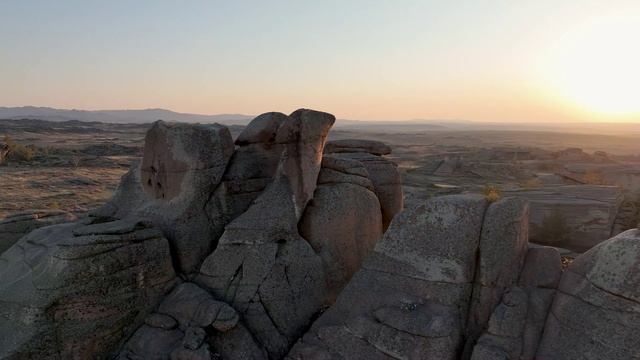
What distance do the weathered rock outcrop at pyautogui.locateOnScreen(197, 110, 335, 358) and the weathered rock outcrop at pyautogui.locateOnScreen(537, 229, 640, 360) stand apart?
412 cm

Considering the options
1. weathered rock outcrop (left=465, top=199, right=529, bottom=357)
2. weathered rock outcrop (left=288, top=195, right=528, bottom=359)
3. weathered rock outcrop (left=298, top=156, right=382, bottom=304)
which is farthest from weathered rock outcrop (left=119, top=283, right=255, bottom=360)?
weathered rock outcrop (left=465, top=199, right=529, bottom=357)

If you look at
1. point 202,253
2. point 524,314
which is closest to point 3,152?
point 202,253

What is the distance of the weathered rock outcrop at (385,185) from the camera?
1204 cm

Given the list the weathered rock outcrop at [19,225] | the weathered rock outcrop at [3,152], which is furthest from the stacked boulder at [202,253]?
the weathered rock outcrop at [3,152]

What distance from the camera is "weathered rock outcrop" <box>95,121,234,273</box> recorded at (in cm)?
936

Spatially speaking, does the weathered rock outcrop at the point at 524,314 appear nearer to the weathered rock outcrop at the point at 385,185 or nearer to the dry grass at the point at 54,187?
the weathered rock outcrop at the point at 385,185

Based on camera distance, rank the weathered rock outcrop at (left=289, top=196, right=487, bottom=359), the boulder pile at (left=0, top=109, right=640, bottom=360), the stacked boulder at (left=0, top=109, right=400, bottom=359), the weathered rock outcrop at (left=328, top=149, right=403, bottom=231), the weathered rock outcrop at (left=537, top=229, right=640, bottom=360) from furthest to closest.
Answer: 1. the weathered rock outcrop at (left=328, top=149, right=403, bottom=231)
2. the stacked boulder at (left=0, top=109, right=400, bottom=359)
3. the weathered rock outcrop at (left=289, top=196, right=487, bottom=359)
4. the boulder pile at (left=0, top=109, right=640, bottom=360)
5. the weathered rock outcrop at (left=537, top=229, right=640, bottom=360)

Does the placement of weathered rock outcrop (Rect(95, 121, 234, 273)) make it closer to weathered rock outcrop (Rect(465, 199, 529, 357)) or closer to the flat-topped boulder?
the flat-topped boulder

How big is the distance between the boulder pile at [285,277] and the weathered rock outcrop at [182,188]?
0.09 ft

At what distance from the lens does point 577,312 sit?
690 centimetres

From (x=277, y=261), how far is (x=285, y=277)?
0.33 meters

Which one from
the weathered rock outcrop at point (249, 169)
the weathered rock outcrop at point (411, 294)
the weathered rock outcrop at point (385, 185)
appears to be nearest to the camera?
the weathered rock outcrop at point (411, 294)

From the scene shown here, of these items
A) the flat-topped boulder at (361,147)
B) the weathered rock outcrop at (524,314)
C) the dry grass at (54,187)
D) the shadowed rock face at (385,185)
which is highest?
the flat-topped boulder at (361,147)

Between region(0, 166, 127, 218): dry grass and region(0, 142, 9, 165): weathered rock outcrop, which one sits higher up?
region(0, 142, 9, 165): weathered rock outcrop
